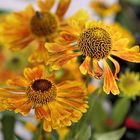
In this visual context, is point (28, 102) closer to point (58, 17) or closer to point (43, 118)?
point (43, 118)

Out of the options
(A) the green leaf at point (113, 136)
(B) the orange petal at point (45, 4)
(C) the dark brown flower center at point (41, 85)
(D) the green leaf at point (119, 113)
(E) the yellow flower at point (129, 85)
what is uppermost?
(B) the orange petal at point (45, 4)

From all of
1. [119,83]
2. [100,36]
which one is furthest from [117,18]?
[100,36]

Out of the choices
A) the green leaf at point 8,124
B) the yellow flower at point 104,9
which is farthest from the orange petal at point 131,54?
the yellow flower at point 104,9

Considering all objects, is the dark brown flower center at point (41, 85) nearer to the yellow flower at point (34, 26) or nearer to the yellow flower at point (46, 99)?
the yellow flower at point (46, 99)

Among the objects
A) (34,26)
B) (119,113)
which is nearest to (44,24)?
(34,26)

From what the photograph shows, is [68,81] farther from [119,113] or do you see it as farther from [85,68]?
[119,113]

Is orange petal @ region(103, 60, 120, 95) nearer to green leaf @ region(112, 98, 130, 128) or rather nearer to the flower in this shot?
the flower

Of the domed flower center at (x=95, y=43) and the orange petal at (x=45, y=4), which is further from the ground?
the orange petal at (x=45, y=4)
